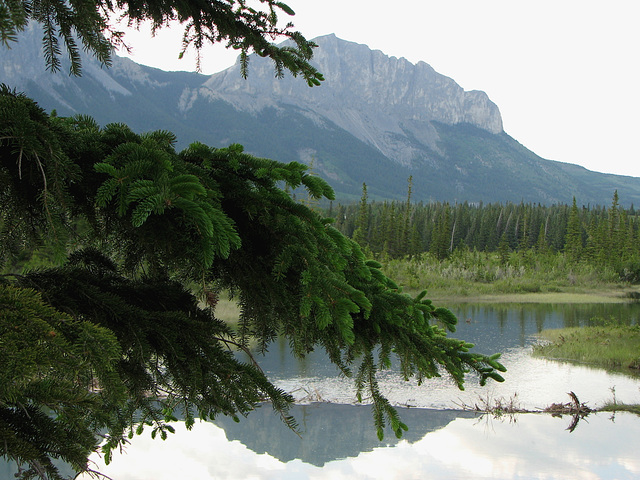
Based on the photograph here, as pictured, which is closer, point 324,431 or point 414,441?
point 414,441

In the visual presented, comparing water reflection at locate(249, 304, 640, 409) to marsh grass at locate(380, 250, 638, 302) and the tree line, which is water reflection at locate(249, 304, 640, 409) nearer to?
marsh grass at locate(380, 250, 638, 302)

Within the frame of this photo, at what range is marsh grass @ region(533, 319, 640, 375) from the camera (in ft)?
48.8

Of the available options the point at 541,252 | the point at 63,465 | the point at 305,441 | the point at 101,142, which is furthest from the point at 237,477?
the point at 541,252

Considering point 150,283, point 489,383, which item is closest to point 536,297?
point 489,383

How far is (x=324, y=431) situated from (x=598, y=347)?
10651 millimetres

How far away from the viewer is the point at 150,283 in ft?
9.05

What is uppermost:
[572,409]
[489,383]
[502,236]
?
[502,236]

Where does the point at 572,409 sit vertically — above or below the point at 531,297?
above

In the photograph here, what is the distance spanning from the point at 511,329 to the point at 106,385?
21122 mm

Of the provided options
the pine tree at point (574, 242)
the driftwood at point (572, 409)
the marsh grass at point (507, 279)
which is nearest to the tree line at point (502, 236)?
the pine tree at point (574, 242)

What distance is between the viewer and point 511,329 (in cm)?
2072

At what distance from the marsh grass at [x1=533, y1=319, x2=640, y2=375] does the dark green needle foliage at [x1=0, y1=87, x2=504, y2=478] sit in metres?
14.5

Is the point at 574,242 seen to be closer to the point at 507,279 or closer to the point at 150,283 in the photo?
the point at 507,279

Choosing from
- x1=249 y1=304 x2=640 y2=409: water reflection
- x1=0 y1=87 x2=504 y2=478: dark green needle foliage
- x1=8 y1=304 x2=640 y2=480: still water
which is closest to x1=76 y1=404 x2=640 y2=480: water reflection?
x1=8 y1=304 x2=640 y2=480: still water
